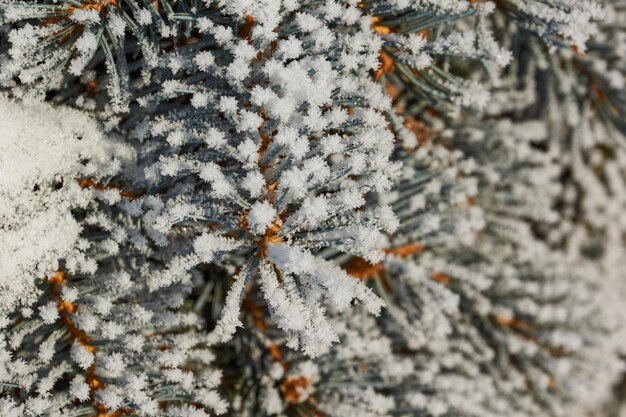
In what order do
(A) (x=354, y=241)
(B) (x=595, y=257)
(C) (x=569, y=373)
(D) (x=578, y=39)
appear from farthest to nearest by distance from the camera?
(B) (x=595, y=257) < (C) (x=569, y=373) < (D) (x=578, y=39) < (A) (x=354, y=241)

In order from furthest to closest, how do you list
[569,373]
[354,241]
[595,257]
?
[595,257], [569,373], [354,241]

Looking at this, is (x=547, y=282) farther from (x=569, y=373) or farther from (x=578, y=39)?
(x=578, y=39)

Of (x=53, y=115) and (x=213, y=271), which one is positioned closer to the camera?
(x=53, y=115)

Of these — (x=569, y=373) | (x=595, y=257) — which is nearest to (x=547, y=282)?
(x=569, y=373)

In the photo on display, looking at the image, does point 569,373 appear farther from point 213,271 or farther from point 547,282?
point 213,271

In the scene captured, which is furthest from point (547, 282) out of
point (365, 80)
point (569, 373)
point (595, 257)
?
point (365, 80)

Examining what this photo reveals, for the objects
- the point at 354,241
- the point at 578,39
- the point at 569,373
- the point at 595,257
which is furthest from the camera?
the point at 595,257

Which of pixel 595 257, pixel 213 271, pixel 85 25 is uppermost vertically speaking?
pixel 595 257

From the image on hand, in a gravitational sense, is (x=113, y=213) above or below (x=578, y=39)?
below

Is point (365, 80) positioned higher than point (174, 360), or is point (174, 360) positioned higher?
point (365, 80)

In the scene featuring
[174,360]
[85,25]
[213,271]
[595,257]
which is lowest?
[174,360]
